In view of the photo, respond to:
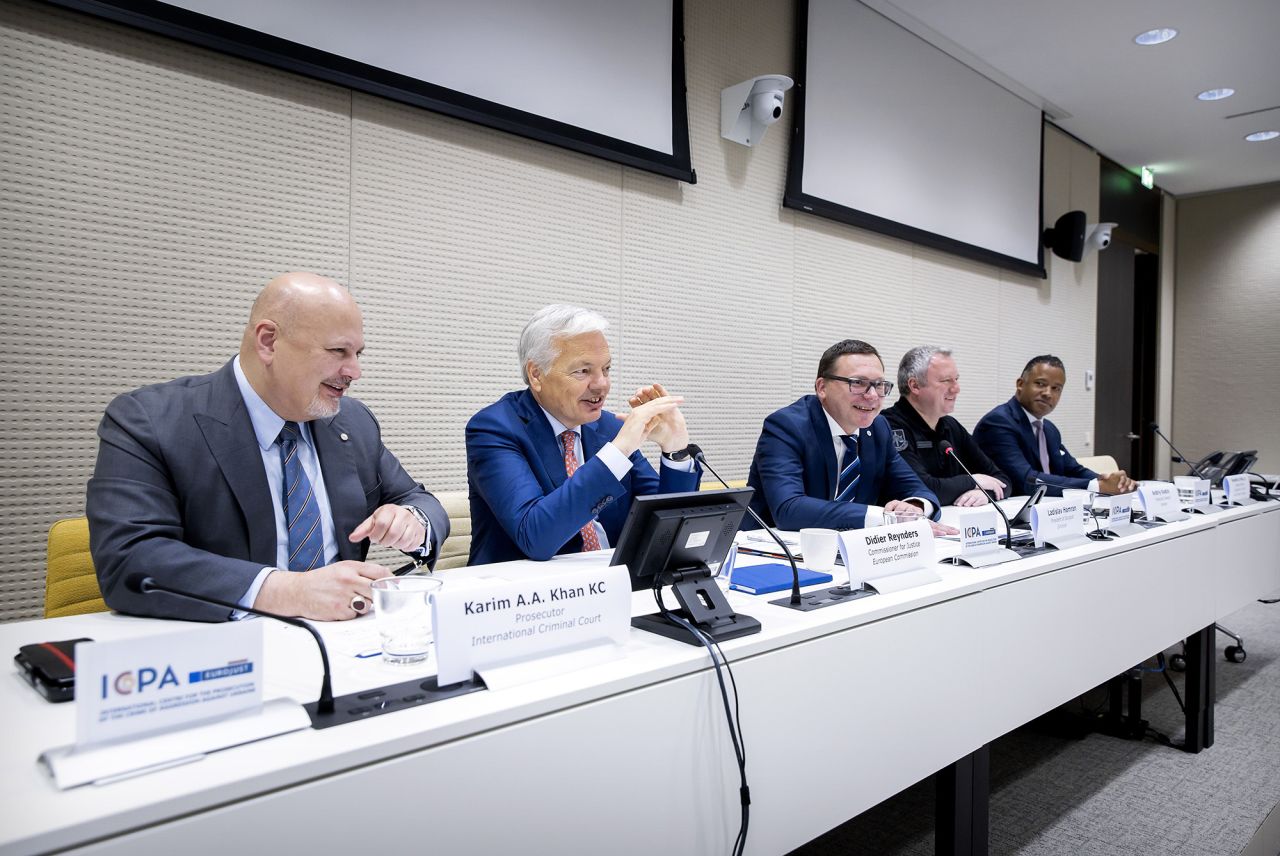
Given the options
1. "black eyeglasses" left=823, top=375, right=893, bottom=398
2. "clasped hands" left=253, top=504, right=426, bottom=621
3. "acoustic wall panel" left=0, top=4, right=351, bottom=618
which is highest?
"acoustic wall panel" left=0, top=4, right=351, bottom=618

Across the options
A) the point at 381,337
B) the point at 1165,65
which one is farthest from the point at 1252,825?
the point at 1165,65

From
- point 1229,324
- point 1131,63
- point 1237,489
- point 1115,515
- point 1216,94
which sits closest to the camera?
point 1115,515

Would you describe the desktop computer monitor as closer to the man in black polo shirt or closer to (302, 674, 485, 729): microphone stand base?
(302, 674, 485, 729): microphone stand base

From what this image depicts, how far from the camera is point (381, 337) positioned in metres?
2.47

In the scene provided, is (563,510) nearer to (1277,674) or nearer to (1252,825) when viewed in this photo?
(1252,825)

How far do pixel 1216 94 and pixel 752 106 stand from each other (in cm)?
367

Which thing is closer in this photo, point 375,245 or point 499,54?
point 375,245

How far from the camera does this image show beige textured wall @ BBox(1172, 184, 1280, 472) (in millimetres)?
6570

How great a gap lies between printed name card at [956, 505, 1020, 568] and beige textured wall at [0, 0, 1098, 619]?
1.70 metres

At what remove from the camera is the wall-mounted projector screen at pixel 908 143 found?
12.3 feet

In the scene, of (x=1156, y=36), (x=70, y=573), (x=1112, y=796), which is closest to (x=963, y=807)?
(x=1112, y=796)

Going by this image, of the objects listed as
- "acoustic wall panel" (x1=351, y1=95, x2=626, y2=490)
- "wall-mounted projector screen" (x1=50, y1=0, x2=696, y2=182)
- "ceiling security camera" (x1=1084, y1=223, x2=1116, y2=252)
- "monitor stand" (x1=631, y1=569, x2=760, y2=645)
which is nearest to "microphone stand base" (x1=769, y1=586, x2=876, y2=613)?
"monitor stand" (x1=631, y1=569, x2=760, y2=645)

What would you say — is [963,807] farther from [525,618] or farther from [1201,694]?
[1201,694]

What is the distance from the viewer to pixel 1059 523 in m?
1.90
